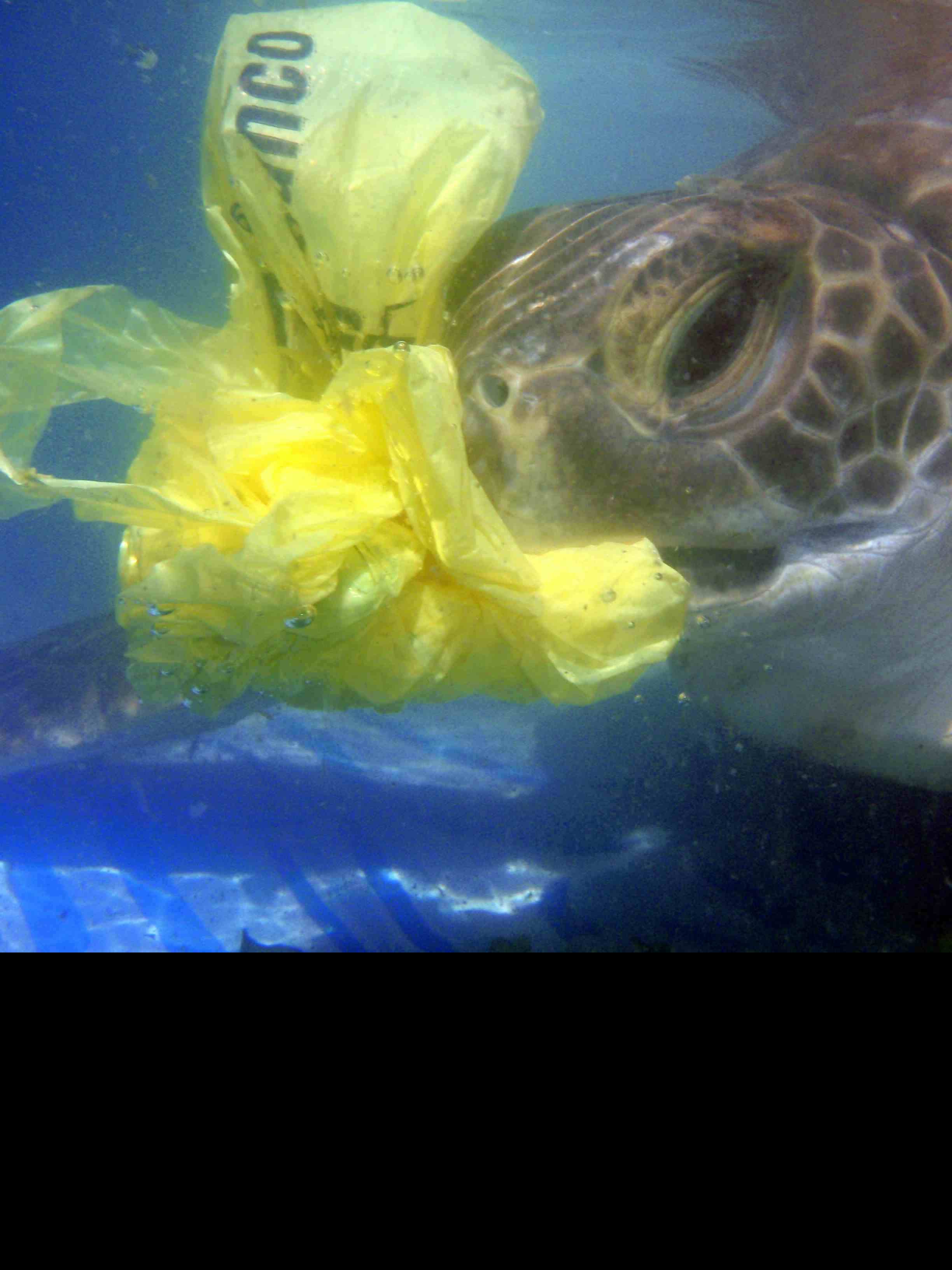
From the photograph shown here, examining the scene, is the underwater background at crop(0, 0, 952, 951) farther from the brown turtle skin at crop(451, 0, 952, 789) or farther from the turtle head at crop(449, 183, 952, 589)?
the turtle head at crop(449, 183, 952, 589)

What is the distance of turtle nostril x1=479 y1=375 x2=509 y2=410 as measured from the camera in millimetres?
1417

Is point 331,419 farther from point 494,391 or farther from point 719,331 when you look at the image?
point 719,331

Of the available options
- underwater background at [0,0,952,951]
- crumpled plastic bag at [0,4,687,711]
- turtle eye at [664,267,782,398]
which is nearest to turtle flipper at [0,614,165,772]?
underwater background at [0,0,952,951]

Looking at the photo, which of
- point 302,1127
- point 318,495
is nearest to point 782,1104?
point 302,1127

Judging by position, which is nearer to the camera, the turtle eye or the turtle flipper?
the turtle eye

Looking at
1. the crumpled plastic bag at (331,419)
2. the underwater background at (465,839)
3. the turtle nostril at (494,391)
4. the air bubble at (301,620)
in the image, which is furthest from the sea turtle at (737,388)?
the underwater background at (465,839)

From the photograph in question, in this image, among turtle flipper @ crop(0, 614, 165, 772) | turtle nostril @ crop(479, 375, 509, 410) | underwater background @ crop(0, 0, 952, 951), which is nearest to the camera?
turtle nostril @ crop(479, 375, 509, 410)

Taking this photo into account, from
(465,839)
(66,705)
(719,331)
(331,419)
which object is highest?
(719,331)

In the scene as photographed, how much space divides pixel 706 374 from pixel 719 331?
0.30 ft

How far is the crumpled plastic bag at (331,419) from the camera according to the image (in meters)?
1.15

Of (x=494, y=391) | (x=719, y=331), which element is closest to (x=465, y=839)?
(x=494, y=391)

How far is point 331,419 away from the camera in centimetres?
129

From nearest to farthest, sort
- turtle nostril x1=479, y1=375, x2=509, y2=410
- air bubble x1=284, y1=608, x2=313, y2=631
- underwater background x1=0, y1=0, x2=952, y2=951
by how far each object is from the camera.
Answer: air bubble x1=284, y1=608, x2=313, y2=631 < turtle nostril x1=479, y1=375, x2=509, y2=410 < underwater background x1=0, y1=0, x2=952, y2=951

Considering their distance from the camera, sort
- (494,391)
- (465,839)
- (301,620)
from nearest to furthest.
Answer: (301,620), (494,391), (465,839)
